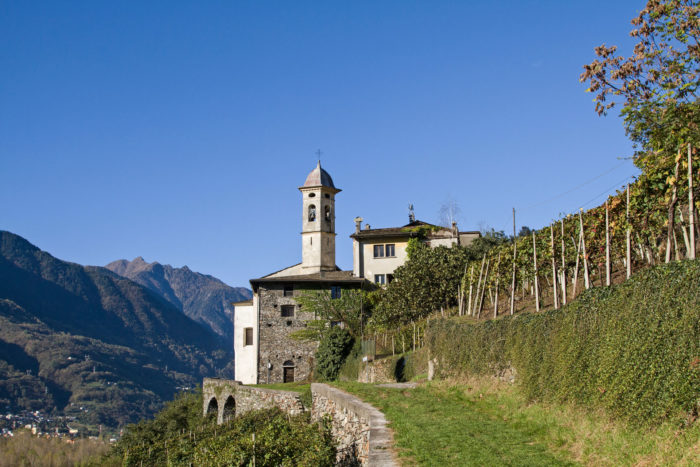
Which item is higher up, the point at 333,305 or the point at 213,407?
the point at 333,305

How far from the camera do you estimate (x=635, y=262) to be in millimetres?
19484

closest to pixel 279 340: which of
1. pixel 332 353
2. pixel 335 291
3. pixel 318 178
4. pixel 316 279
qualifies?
pixel 316 279

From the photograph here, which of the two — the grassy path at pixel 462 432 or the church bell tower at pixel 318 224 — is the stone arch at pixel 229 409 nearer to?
the church bell tower at pixel 318 224

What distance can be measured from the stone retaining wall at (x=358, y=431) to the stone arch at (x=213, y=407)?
2454 centimetres

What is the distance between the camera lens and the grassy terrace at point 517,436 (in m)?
8.77

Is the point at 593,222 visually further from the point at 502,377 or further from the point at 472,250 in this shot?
the point at 472,250

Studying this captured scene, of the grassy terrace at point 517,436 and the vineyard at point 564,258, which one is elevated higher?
the vineyard at point 564,258

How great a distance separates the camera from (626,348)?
10.4 m

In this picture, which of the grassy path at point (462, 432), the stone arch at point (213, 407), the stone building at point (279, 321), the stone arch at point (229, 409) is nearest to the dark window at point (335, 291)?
the stone building at point (279, 321)

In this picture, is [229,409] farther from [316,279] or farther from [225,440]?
[225,440]

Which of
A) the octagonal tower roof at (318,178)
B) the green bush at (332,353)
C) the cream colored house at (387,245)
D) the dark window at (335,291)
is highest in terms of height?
the octagonal tower roof at (318,178)

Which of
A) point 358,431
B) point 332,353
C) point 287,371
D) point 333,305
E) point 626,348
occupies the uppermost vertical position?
point 333,305

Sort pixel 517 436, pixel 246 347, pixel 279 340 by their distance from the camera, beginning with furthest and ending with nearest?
pixel 246 347 → pixel 279 340 → pixel 517 436

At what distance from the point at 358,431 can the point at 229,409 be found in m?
27.9
